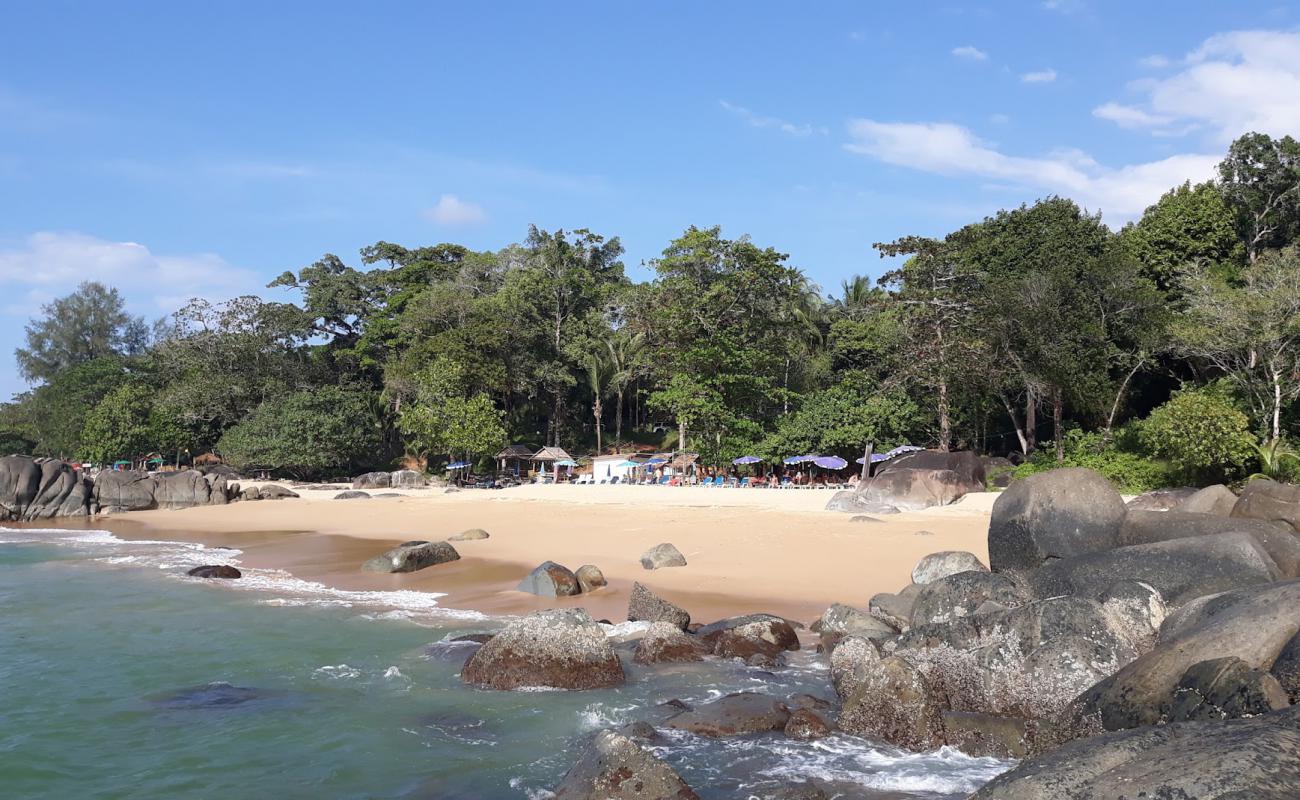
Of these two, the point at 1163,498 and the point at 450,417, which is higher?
the point at 450,417

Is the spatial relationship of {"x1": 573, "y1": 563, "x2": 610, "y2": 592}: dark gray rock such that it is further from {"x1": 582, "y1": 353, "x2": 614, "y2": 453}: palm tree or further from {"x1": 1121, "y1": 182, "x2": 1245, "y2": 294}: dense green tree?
{"x1": 582, "y1": 353, "x2": 614, "y2": 453}: palm tree

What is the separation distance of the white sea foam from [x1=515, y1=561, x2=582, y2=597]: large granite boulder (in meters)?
1.35

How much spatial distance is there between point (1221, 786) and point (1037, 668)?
4126mm

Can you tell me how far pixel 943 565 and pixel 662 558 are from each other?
5767 millimetres

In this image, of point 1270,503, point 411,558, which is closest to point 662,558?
point 411,558

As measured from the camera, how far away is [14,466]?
3334 centimetres

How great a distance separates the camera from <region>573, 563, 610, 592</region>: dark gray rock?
49.1 feet

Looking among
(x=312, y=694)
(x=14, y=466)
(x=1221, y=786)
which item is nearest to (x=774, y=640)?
(x=312, y=694)

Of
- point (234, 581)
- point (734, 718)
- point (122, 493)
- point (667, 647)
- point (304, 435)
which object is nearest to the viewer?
point (734, 718)

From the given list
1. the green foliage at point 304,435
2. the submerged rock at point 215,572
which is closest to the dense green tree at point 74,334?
the green foliage at point 304,435

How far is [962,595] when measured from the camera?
398 inches

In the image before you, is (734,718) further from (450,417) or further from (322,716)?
(450,417)

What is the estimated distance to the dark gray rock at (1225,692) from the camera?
17.9 feet

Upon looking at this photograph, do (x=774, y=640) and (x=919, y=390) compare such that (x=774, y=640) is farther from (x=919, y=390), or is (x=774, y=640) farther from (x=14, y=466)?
(x=14, y=466)
